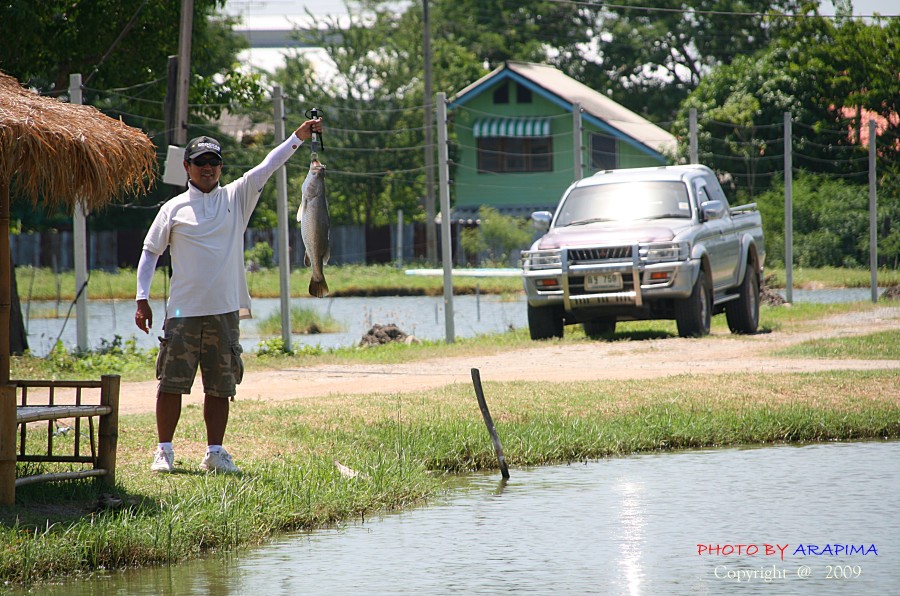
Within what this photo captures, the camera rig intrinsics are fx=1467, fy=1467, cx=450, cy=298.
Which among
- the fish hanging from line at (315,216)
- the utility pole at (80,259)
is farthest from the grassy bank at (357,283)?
the fish hanging from line at (315,216)

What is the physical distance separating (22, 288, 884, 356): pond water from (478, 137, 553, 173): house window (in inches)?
445

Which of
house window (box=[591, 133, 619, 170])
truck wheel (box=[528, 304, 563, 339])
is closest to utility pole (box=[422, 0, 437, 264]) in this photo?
house window (box=[591, 133, 619, 170])

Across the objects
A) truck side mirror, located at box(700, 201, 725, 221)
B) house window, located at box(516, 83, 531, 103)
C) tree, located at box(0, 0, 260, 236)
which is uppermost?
house window, located at box(516, 83, 531, 103)

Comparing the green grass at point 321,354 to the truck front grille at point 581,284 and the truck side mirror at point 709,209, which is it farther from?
the truck side mirror at point 709,209

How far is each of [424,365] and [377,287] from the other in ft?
84.5

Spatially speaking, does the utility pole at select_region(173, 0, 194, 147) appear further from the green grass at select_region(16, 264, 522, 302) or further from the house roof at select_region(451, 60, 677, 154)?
the house roof at select_region(451, 60, 677, 154)

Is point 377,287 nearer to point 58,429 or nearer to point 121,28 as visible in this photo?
point 121,28

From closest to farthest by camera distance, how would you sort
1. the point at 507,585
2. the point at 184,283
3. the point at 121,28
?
the point at 507,585 → the point at 184,283 → the point at 121,28

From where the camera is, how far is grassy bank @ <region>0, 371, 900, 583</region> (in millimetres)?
7625

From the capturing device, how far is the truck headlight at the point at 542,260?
17.8 metres

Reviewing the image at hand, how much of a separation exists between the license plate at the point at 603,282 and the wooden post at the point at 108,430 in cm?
994

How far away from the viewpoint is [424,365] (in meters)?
16.7

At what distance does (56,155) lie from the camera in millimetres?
7863

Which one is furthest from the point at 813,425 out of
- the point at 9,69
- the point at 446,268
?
the point at 9,69
